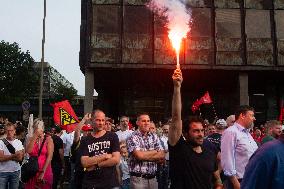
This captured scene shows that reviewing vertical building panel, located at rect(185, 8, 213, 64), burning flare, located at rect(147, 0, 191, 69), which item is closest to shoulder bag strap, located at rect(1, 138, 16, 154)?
burning flare, located at rect(147, 0, 191, 69)

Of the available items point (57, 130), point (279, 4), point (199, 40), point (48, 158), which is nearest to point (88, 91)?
point (199, 40)

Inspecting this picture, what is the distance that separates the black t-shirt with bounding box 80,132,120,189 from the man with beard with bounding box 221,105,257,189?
1590 mm

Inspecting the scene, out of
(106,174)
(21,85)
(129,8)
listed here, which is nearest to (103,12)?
(129,8)

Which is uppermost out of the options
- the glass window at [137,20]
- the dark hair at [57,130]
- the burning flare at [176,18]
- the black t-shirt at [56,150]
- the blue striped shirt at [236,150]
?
the glass window at [137,20]

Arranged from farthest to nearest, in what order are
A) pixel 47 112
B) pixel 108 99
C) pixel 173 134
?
pixel 47 112 < pixel 108 99 < pixel 173 134

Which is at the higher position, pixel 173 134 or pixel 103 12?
pixel 103 12

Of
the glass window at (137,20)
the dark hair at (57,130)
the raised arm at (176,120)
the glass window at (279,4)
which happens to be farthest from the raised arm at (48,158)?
the glass window at (279,4)

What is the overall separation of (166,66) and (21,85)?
50964 mm

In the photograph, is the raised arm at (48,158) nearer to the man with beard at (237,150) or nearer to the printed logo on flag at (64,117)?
the man with beard at (237,150)

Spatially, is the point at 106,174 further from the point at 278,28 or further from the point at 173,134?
the point at 278,28

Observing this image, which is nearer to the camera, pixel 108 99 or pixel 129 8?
pixel 129 8

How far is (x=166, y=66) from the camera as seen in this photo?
81.2ft

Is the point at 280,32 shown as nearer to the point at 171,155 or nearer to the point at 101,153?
the point at 101,153

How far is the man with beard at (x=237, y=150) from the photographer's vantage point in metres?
6.32
